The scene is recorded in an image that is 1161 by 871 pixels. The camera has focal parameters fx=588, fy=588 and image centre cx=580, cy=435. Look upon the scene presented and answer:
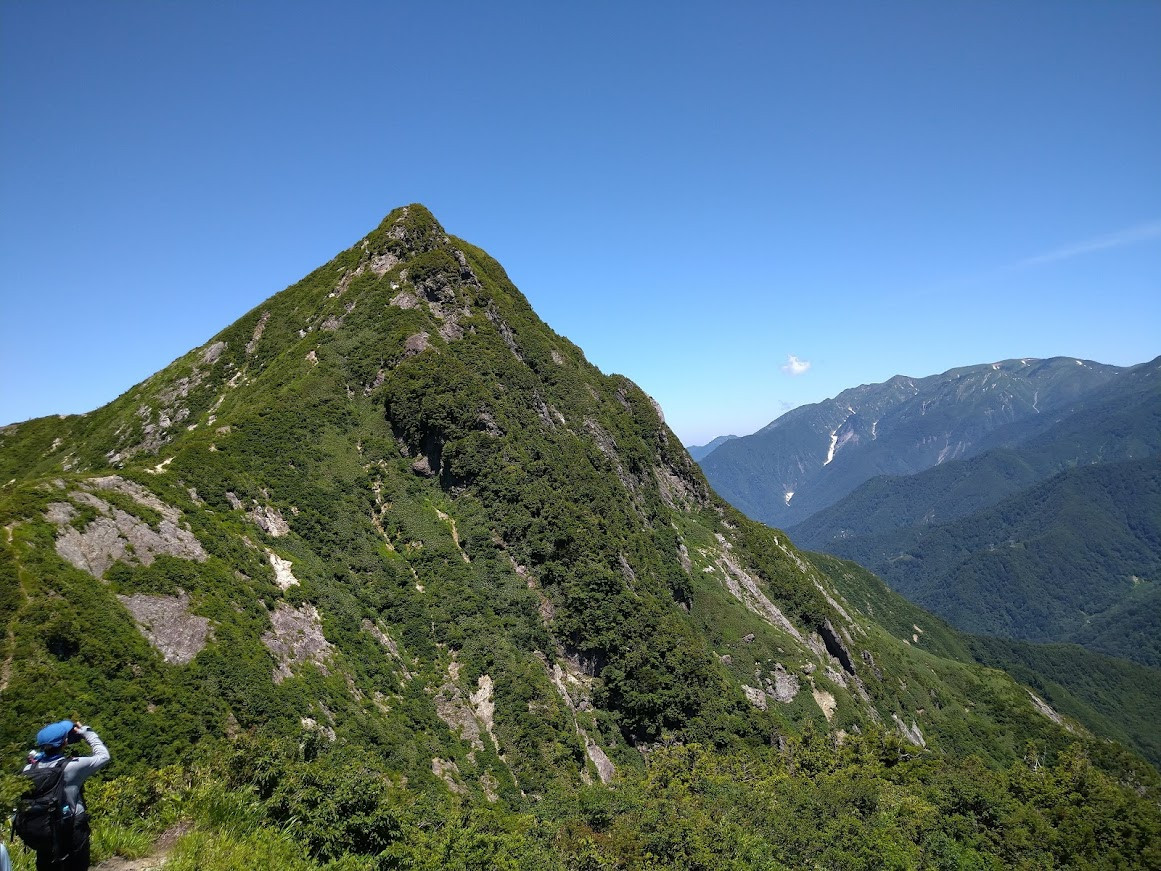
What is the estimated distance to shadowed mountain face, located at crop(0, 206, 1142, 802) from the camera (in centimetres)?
3819

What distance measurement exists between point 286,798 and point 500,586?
41796 millimetres

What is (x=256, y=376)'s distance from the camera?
294 feet

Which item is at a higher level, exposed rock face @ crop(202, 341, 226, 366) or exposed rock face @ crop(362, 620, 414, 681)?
exposed rock face @ crop(202, 341, 226, 366)

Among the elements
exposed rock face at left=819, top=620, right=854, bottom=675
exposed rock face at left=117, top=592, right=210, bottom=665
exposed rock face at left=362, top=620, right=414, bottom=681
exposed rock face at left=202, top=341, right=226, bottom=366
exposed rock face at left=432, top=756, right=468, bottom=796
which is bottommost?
exposed rock face at left=819, top=620, right=854, bottom=675

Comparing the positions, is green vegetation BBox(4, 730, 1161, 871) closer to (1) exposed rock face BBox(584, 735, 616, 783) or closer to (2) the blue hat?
(1) exposed rock face BBox(584, 735, 616, 783)

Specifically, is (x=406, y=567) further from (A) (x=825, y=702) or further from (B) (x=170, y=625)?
(A) (x=825, y=702)

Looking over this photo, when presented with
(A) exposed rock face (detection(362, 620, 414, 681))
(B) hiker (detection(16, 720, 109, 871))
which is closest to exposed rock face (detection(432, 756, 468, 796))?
(A) exposed rock face (detection(362, 620, 414, 681))

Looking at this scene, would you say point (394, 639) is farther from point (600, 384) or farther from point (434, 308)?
point (600, 384)

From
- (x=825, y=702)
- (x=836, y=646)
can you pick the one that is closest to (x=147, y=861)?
→ (x=825, y=702)

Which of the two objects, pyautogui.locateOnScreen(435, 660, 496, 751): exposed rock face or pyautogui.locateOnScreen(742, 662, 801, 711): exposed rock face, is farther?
pyautogui.locateOnScreen(742, 662, 801, 711): exposed rock face

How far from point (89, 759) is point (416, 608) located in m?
50.1

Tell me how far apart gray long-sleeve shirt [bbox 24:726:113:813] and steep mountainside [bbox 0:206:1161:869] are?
34.2 ft

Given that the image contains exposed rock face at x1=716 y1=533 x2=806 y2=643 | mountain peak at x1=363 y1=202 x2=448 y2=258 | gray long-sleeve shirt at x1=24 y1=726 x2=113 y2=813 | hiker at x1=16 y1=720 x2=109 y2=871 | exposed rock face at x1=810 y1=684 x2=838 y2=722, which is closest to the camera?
hiker at x1=16 y1=720 x2=109 y2=871

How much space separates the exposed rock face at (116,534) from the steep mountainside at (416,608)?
0.20 m
